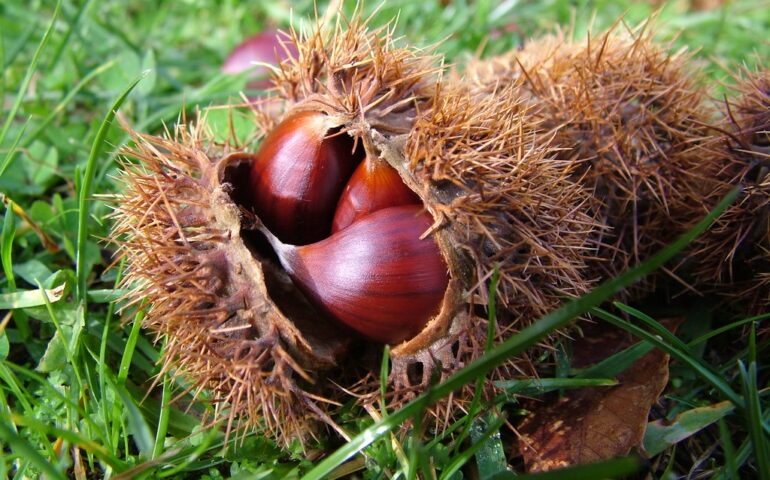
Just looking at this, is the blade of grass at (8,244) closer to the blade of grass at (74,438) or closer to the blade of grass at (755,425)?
the blade of grass at (74,438)

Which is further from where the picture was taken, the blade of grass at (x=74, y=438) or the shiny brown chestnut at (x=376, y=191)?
the shiny brown chestnut at (x=376, y=191)

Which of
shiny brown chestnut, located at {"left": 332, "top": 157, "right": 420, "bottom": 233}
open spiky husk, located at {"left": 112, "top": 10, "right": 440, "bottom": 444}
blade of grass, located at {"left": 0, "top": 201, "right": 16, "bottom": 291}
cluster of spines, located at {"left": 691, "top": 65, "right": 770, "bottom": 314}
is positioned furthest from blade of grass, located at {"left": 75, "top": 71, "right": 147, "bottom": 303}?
cluster of spines, located at {"left": 691, "top": 65, "right": 770, "bottom": 314}

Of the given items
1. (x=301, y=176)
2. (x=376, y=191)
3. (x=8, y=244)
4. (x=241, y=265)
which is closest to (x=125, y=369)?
(x=241, y=265)

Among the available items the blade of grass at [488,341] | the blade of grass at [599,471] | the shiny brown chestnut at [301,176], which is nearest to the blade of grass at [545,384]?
the blade of grass at [488,341]

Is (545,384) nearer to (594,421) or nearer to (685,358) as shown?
(594,421)

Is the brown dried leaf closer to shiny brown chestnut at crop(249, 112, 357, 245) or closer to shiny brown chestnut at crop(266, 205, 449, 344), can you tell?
shiny brown chestnut at crop(266, 205, 449, 344)

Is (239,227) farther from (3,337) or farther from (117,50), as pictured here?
(117,50)

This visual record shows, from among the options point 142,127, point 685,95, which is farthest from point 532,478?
point 142,127
